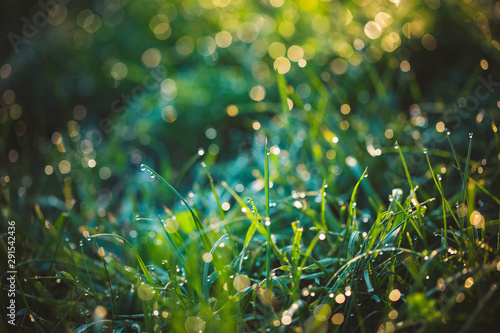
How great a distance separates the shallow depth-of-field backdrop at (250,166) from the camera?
838 mm

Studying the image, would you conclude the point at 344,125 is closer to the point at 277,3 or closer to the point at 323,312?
the point at 323,312

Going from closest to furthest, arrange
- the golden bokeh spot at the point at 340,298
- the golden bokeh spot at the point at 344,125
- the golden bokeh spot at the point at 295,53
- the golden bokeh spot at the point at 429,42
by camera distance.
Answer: the golden bokeh spot at the point at 340,298 → the golden bokeh spot at the point at 344,125 → the golden bokeh spot at the point at 429,42 → the golden bokeh spot at the point at 295,53

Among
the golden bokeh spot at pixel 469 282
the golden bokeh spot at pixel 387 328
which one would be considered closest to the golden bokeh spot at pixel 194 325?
the golden bokeh spot at pixel 387 328

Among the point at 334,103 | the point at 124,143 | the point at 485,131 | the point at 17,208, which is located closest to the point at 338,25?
the point at 334,103

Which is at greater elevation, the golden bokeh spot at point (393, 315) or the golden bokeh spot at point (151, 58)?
the golden bokeh spot at point (393, 315)

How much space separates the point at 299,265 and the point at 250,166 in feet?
1.78

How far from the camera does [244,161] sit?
1.51 metres

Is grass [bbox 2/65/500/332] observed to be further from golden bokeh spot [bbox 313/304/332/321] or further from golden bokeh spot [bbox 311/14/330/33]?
golden bokeh spot [bbox 311/14/330/33]

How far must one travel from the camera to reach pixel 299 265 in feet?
3.52

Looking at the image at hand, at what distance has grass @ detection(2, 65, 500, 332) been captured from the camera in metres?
0.78

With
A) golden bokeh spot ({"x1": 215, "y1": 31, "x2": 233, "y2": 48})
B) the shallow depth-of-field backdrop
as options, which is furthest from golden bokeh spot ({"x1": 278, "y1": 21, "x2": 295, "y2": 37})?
golden bokeh spot ({"x1": 215, "y1": 31, "x2": 233, "y2": 48})

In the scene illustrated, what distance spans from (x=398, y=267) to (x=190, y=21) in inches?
74.6

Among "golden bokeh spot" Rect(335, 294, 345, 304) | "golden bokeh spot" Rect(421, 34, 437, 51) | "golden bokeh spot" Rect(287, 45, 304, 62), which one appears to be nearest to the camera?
"golden bokeh spot" Rect(335, 294, 345, 304)

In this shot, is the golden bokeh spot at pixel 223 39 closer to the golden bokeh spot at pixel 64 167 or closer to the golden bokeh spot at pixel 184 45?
the golden bokeh spot at pixel 184 45
